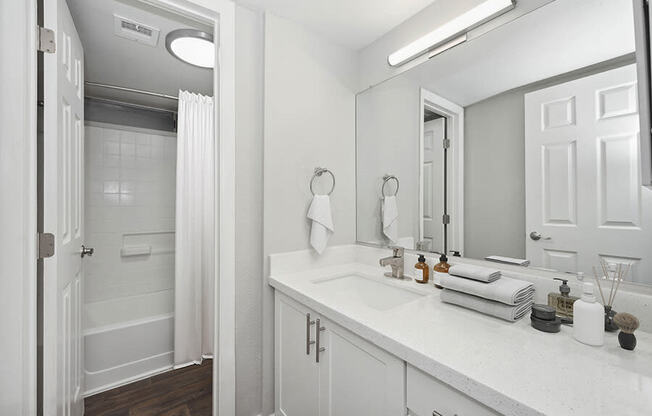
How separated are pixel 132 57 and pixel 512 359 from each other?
2.52 meters

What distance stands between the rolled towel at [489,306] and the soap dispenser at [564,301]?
74 mm

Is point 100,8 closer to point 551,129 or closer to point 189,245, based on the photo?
point 189,245

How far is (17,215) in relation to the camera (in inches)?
35.8

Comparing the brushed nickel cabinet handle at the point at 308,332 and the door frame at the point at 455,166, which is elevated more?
the door frame at the point at 455,166

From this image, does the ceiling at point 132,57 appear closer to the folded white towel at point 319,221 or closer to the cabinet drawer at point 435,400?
the folded white towel at point 319,221

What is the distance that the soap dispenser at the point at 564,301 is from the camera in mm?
878

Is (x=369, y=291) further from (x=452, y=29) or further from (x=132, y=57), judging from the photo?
(x=132, y=57)

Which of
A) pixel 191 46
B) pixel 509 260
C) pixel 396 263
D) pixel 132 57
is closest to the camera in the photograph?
pixel 509 260

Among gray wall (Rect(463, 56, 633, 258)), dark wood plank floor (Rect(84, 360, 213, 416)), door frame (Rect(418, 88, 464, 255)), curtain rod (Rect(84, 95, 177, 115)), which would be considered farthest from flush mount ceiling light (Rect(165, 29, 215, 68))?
dark wood plank floor (Rect(84, 360, 213, 416))

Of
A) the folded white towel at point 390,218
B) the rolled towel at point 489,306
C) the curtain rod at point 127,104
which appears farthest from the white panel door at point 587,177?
the curtain rod at point 127,104

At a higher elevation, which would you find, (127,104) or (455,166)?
(127,104)

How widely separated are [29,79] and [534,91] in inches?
71.4

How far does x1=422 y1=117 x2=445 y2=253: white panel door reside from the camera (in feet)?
4.48

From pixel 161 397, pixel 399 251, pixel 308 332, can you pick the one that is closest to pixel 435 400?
pixel 308 332
